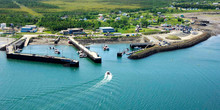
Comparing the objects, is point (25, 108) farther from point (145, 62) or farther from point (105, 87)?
point (145, 62)

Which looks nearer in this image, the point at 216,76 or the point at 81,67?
the point at 216,76

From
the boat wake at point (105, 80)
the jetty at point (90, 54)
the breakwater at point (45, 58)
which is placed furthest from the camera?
the jetty at point (90, 54)

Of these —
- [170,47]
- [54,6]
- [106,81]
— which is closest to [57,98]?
[106,81]

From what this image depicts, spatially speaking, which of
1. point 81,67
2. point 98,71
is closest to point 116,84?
point 98,71

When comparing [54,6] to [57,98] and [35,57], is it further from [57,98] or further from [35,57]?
[57,98]

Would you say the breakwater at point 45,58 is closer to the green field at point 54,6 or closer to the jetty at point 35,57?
the jetty at point 35,57

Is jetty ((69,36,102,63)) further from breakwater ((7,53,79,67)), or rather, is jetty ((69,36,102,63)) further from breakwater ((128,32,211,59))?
breakwater ((128,32,211,59))

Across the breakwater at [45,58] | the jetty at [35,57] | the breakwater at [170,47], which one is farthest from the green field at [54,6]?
the breakwater at [170,47]

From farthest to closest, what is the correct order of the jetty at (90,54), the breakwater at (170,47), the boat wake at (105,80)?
the breakwater at (170,47), the jetty at (90,54), the boat wake at (105,80)

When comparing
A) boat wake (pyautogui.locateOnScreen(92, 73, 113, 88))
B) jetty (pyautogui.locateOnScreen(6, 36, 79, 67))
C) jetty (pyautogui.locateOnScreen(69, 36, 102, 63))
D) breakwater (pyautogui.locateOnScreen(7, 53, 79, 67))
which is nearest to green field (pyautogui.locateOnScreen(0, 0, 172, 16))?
jetty (pyautogui.locateOnScreen(69, 36, 102, 63))

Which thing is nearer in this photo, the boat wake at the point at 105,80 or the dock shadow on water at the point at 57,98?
the dock shadow on water at the point at 57,98

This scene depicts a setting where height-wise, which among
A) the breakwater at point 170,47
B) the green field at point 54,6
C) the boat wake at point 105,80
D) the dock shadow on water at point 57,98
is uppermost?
the green field at point 54,6
